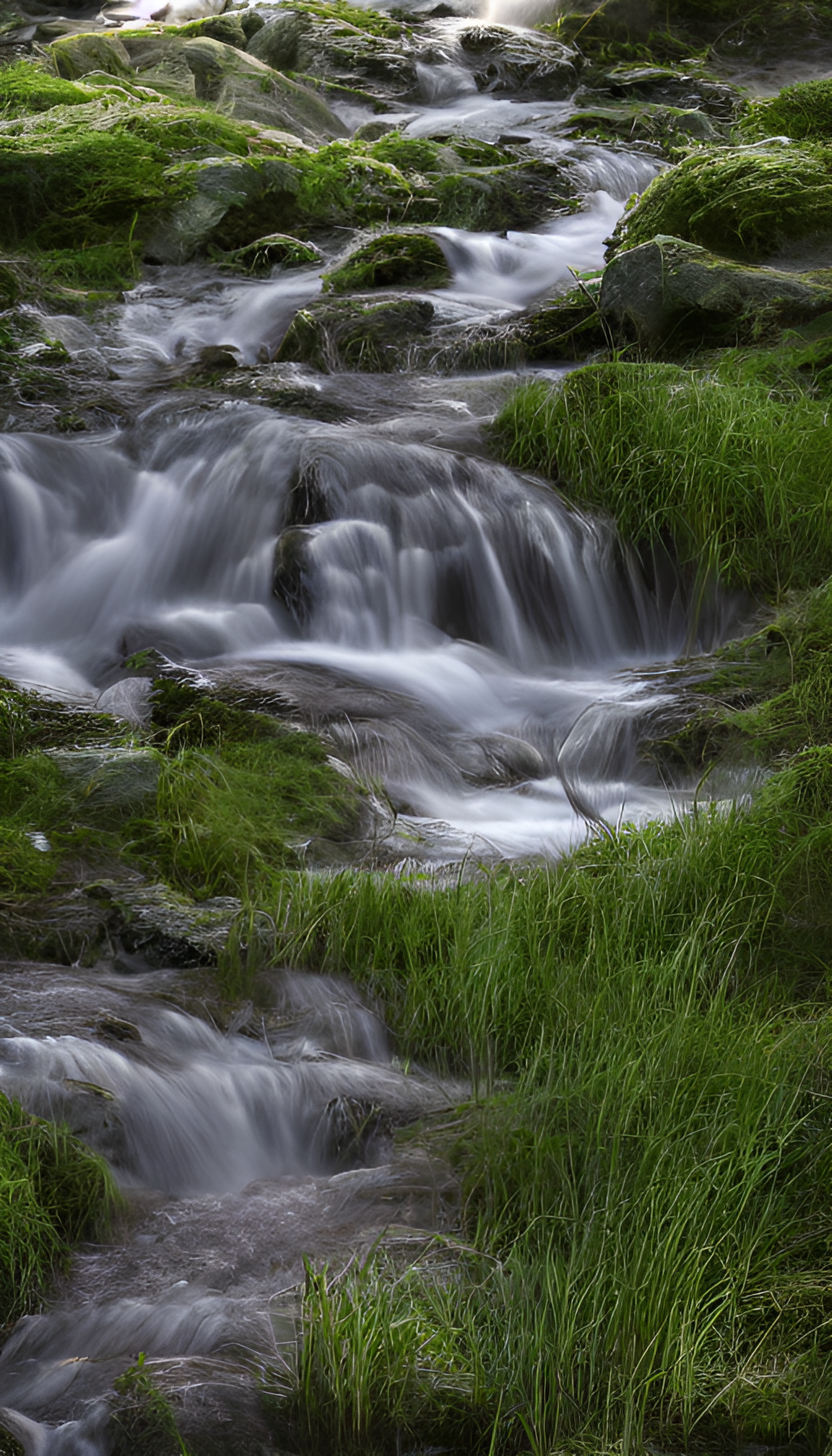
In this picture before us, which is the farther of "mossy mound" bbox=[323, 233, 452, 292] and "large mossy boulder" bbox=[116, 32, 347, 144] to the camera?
"large mossy boulder" bbox=[116, 32, 347, 144]

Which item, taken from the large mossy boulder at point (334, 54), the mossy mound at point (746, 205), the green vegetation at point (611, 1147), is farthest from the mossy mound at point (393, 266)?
the large mossy boulder at point (334, 54)

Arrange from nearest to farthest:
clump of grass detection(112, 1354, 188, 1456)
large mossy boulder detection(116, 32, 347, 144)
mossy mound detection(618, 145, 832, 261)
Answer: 1. clump of grass detection(112, 1354, 188, 1456)
2. mossy mound detection(618, 145, 832, 261)
3. large mossy boulder detection(116, 32, 347, 144)

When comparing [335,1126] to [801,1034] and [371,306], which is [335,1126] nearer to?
[801,1034]

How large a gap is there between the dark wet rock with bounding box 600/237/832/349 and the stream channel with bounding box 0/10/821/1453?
0.83 m

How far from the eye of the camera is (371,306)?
311 inches

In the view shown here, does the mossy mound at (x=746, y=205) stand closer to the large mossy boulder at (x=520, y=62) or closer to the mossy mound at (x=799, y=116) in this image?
the mossy mound at (x=799, y=116)

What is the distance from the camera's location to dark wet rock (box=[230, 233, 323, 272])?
29.8 ft

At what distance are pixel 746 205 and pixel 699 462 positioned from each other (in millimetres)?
2594

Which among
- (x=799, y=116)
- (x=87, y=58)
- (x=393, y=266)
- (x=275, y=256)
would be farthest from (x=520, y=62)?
(x=393, y=266)

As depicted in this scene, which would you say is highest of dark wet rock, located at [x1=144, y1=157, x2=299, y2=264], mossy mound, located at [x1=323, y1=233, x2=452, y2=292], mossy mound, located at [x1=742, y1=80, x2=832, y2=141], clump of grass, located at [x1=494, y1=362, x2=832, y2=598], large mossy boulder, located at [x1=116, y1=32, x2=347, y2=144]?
large mossy boulder, located at [x1=116, y1=32, x2=347, y2=144]

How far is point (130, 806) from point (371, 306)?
15.9ft

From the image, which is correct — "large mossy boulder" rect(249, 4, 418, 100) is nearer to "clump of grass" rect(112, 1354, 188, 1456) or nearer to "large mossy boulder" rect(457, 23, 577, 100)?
"large mossy boulder" rect(457, 23, 577, 100)

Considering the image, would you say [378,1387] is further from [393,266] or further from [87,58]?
[87,58]

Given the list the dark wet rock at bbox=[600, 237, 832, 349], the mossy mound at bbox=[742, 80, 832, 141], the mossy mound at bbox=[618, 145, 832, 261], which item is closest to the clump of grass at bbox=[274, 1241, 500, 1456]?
the dark wet rock at bbox=[600, 237, 832, 349]
